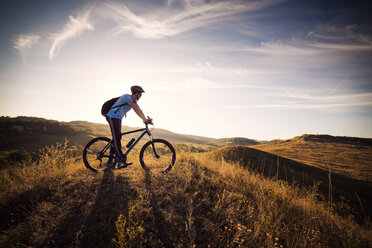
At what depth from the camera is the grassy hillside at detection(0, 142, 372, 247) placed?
2371 mm

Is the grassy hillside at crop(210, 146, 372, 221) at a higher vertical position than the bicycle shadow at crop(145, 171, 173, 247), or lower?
lower

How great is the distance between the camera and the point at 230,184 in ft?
14.4

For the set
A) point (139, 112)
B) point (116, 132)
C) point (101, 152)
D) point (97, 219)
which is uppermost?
point (139, 112)

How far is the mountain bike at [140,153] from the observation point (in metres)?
4.93

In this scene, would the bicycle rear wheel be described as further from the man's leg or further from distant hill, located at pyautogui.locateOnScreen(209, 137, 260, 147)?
distant hill, located at pyautogui.locateOnScreen(209, 137, 260, 147)

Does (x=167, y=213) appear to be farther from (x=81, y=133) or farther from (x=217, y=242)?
(x=81, y=133)

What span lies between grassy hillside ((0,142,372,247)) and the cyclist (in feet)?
2.03

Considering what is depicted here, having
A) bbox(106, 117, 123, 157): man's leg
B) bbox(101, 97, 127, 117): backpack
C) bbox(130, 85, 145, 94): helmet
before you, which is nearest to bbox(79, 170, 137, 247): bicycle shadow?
bbox(106, 117, 123, 157): man's leg

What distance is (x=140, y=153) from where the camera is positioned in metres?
4.97

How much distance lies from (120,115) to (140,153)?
5.02ft

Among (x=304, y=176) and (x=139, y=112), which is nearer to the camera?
(x=139, y=112)

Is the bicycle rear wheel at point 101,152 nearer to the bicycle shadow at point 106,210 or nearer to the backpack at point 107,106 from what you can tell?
the bicycle shadow at point 106,210

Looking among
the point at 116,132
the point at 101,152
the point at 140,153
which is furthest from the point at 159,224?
the point at 101,152

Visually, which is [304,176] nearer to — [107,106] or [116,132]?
[116,132]
